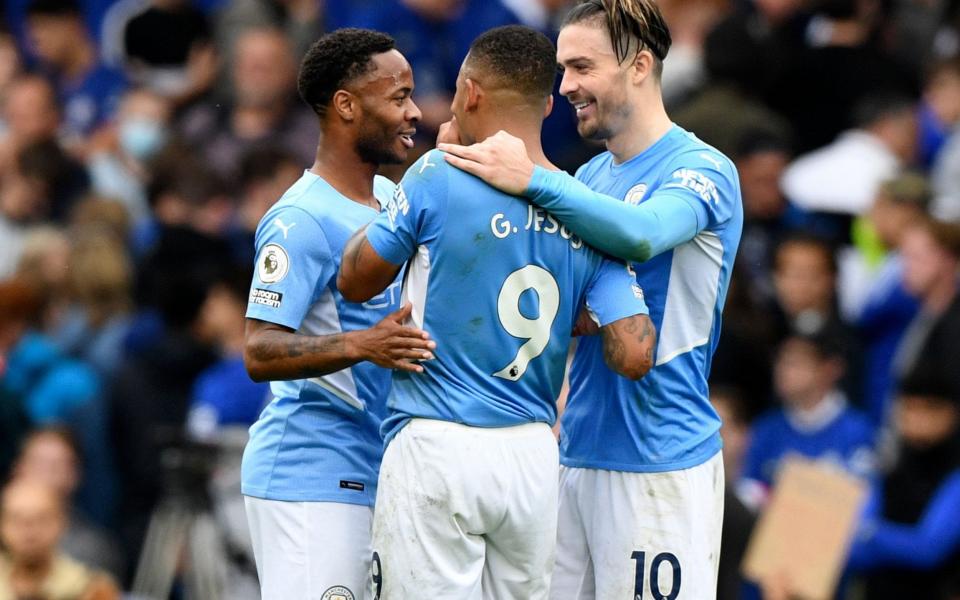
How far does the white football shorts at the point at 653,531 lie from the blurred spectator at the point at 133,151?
7018 millimetres

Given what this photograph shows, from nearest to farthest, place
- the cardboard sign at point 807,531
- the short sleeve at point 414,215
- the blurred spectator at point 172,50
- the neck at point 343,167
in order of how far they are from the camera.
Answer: the short sleeve at point 414,215
the neck at point 343,167
the cardboard sign at point 807,531
the blurred spectator at point 172,50

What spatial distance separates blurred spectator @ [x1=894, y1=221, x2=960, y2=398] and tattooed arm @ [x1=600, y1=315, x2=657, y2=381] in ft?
13.6

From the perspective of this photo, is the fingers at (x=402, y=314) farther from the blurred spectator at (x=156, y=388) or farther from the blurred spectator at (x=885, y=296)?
the blurred spectator at (x=885, y=296)

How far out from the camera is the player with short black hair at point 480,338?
598 centimetres

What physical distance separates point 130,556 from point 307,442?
14.7 feet

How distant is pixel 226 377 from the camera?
1049 cm

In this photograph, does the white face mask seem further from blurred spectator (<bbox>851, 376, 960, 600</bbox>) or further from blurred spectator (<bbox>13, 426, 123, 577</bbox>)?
blurred spectator (<bbox>851, 376, 960, 600</bbox>)

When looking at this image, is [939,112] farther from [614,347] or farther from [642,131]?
[614,347]

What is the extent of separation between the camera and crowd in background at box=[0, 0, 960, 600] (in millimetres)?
9820

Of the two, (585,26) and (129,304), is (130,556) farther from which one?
(585,26)

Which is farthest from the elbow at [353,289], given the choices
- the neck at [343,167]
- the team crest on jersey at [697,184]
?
the team crest on jersey at [697,184]

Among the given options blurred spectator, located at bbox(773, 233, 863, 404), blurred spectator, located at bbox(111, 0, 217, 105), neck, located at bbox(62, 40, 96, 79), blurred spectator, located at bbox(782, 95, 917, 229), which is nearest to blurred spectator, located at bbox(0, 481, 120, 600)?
blurred spectator, located at bbox(773, 233, 863, 404)

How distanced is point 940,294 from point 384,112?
4.64m

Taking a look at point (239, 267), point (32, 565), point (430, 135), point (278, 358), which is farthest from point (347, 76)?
point (430, 135)
